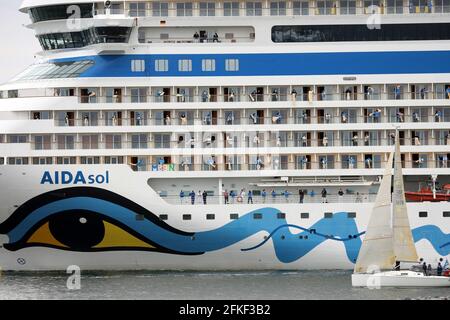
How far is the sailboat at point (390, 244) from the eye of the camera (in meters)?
29.4

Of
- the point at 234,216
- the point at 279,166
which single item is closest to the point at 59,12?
the point at 279,166

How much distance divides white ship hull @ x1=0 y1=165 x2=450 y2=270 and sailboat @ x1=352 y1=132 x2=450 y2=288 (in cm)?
139

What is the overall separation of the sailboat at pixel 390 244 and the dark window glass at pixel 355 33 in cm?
450

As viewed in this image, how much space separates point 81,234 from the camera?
30203mm

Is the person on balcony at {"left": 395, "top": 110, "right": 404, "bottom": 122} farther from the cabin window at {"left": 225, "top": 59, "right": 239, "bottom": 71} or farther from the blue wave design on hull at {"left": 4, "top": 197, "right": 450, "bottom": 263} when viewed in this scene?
A: the cabin window at {"left": 225, "top": 59, "right": 239, "bottom": 71}

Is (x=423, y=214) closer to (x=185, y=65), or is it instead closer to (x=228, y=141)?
(x=228, y=141)

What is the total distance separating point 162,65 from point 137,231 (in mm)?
5555

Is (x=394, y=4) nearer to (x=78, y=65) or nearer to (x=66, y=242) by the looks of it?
(x=78, y=65)

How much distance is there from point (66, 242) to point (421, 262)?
1094 centimetres

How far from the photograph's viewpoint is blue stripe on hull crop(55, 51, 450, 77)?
3194cm
